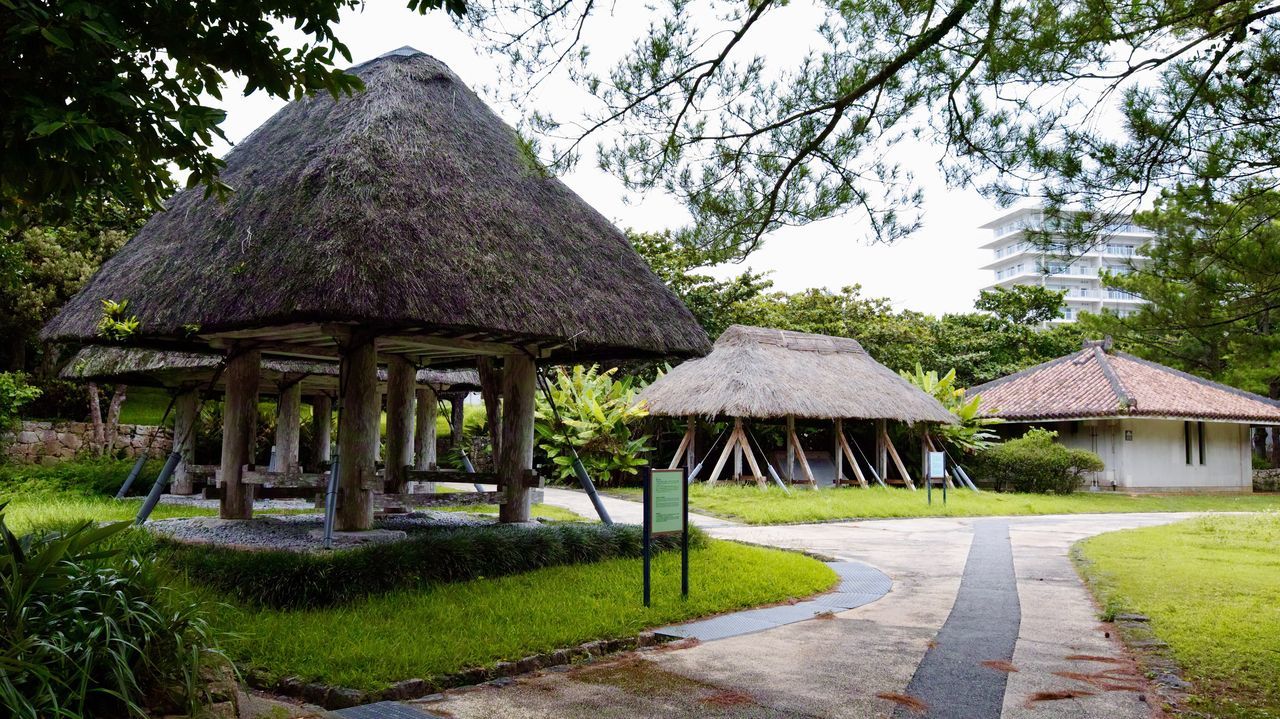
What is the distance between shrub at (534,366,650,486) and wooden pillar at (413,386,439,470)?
459 cm

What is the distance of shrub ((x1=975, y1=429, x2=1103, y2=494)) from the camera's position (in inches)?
970

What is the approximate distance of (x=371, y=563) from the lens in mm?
7219

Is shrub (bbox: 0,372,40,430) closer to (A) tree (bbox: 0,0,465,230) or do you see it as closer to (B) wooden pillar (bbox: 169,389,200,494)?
(B) wooden pillar (bbox: 169,389,200,494)

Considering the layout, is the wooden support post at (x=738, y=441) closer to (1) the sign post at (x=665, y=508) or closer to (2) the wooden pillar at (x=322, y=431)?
(2) the wooden pillar at (x=322, y=431)

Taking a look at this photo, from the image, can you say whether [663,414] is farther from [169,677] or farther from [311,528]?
[169,677]

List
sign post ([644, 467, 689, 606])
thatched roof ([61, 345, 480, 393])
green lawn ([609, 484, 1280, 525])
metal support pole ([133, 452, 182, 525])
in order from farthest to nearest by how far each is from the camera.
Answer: green lawn ([609, 484, 1280, 525]) < thatched roof ([61, 345, 480, 393]) < metal support pole ([133, 452, 182, 525]) < sign post ([644, 467, 689, 606])

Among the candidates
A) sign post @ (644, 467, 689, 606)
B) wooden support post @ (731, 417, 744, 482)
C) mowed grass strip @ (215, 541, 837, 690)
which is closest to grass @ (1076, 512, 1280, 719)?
mowed grass strip @ (215, 541, 837, 690)

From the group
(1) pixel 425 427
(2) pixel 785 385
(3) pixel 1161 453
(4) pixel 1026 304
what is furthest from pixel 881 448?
(4) pixel 1026 304

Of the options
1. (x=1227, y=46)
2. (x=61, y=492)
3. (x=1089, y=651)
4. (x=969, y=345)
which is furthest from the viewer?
(x=969, y=345)

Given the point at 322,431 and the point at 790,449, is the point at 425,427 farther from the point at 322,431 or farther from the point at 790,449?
the point at 790,449

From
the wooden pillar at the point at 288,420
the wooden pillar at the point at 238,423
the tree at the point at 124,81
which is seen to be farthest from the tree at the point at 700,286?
the tree at the point at 124,81

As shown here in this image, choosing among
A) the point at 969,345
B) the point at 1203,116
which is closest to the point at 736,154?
the point at 1203,116

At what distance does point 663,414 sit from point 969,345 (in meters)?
19.5

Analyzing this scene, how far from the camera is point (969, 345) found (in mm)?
37031
